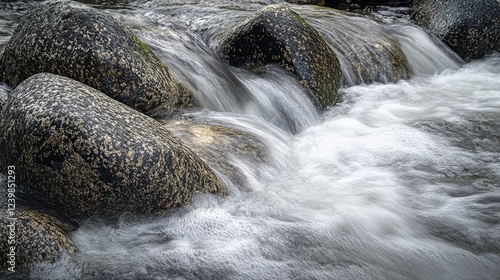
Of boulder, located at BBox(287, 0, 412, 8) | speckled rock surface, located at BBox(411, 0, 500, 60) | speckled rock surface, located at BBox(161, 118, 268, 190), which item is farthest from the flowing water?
boulder, located at BBox(287, 0, 412, 8)

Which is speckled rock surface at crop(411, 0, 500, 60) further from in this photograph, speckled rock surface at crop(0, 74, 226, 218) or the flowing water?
speckled rock surface at crop(0, 74, 226, 218)

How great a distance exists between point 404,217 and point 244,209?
1.50 meters

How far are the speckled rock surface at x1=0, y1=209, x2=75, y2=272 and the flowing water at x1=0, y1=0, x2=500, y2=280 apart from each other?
9 cm

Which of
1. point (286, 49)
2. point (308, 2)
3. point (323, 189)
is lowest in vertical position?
point (323, 189)

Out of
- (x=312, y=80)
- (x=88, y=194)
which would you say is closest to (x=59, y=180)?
(x=88, y=194)

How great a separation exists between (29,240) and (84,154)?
30.0 inches

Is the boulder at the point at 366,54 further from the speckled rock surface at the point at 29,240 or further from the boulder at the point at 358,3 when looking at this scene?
the speckled rock surface at the point at 29,240

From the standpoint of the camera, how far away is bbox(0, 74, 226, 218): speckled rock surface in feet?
14.1

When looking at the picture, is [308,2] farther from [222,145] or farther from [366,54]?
[222,145]

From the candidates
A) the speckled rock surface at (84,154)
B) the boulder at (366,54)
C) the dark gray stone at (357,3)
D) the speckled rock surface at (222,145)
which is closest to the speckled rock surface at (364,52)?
the boulder at (366,54)

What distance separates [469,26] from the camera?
34.3 ft

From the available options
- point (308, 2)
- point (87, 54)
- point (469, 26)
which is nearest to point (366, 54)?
point (469, 26)

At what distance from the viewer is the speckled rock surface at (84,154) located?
429 centimetres

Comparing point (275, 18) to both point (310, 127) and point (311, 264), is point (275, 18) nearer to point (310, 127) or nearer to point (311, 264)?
point (310, 127)
